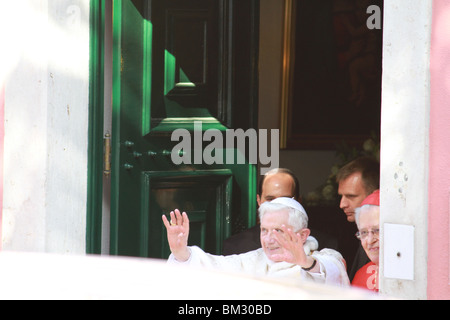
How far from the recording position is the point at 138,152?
4.03 meters

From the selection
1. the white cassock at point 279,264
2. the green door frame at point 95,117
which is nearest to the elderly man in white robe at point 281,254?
the white cassock at point 279,264

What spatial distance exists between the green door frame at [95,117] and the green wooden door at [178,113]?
0.26 m

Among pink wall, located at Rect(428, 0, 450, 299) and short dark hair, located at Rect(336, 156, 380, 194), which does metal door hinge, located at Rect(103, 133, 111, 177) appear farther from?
pink wall, located at Rect(428, 0, 450, 299)

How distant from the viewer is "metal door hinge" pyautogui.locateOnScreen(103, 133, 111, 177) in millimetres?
3836

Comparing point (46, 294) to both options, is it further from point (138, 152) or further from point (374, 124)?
point (374, 124)

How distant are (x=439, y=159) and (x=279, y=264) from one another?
3.28 feet

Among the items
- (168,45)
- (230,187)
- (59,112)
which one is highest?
(168,45)

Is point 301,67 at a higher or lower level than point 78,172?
higher

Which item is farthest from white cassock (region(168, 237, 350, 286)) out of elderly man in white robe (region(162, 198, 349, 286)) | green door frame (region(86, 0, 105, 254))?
green door frame (region(86, 0, 105, 254))

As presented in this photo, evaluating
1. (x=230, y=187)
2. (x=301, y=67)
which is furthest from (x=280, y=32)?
(x=230, y=187)

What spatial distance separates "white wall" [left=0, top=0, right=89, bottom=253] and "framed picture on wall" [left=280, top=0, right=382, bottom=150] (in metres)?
3.76

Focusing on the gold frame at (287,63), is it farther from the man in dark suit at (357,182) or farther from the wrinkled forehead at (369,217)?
the wrinkled forehead at (369,217)
